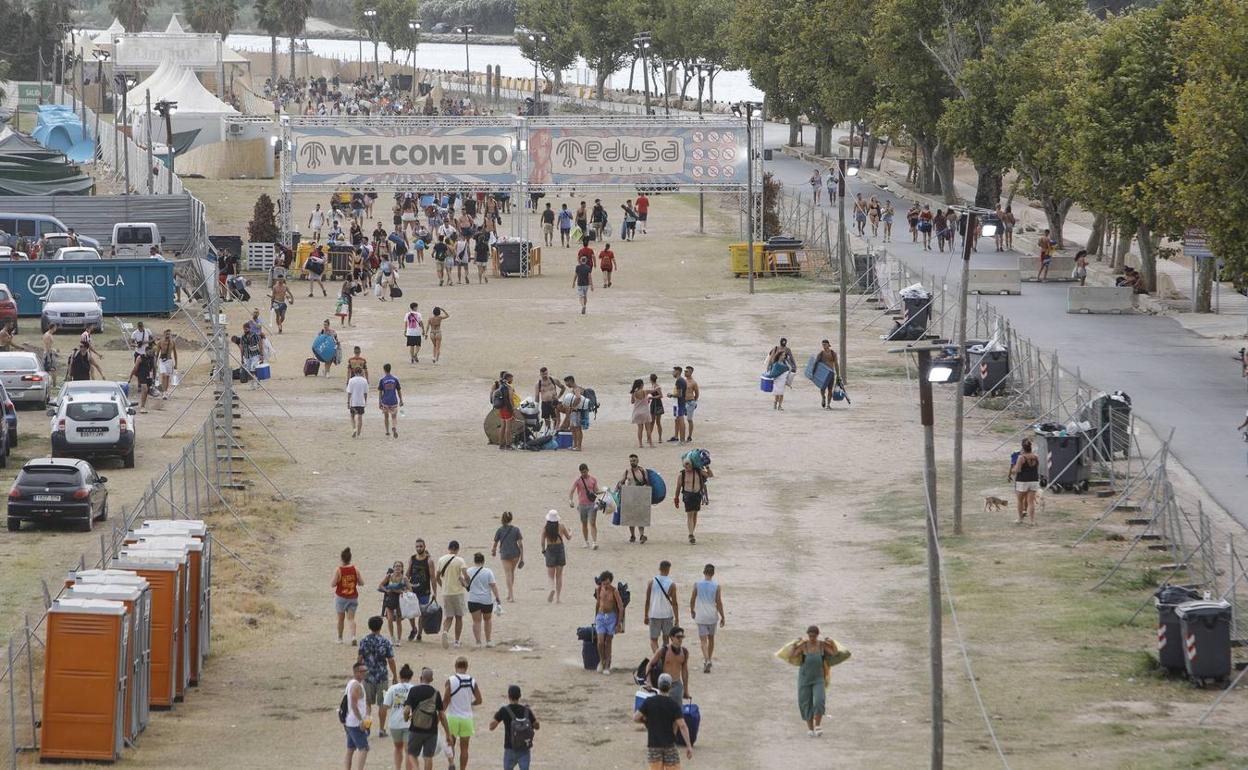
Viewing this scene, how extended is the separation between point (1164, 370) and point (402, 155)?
29.6 m

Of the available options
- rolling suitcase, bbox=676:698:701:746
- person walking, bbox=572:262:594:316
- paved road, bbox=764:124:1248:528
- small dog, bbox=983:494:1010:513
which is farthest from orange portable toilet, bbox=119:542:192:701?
person walking, bbox=572:262:594:316

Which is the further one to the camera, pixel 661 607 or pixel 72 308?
pixel 72 308

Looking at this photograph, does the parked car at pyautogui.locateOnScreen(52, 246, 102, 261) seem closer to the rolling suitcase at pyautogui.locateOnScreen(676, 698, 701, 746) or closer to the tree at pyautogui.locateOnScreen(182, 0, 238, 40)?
the rolling suitcase at pyautogui.locateOnScreen(676, 698, 701, 746)

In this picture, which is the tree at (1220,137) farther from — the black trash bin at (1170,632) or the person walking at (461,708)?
the person walking at (461,708)

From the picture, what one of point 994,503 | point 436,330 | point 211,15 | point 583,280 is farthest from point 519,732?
point 211,15

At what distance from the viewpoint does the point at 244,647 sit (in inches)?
949

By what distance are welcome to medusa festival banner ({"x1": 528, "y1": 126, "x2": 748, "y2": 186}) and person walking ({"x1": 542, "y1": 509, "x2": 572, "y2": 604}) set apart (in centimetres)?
4049

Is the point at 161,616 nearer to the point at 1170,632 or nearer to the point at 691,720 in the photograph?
the point at 691,720

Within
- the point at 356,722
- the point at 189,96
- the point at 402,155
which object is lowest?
the point at 356,722

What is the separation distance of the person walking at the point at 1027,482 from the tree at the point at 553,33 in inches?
4302

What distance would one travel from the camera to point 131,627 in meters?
19.6

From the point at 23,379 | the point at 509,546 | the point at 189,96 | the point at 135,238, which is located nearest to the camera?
the point at 509,546

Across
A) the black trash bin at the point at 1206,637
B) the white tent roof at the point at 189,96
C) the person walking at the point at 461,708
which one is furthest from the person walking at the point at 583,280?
the white tent roof at the point at 189,96

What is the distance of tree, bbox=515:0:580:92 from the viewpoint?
5536 inches
